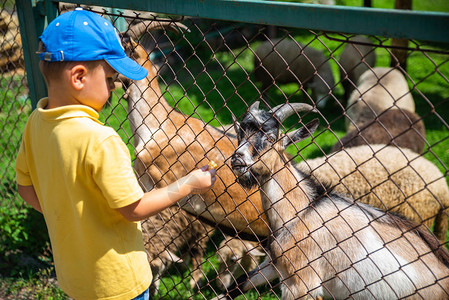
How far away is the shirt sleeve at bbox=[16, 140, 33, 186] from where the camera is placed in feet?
6.97

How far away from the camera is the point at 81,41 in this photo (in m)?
1.77

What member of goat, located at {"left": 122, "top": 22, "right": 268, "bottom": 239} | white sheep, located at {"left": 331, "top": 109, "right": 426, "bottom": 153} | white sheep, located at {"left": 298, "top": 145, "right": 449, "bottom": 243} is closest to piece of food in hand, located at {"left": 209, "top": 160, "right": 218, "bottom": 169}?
goat, located at {"left": 122, "top": 22, "right": 268, "bottom": 239}

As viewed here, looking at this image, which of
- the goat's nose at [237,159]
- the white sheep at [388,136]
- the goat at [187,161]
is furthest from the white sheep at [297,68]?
the goat's nose at [237,159]

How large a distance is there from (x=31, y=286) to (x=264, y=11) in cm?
306

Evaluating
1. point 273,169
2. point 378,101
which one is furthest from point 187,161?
point 378,101

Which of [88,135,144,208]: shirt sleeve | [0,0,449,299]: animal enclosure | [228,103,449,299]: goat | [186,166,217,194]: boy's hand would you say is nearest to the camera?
[88,135,144,208]: shirt sleeve

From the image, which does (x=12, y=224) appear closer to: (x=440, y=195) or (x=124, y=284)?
(x=124, y=284)

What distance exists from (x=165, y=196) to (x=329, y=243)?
61.0 inches

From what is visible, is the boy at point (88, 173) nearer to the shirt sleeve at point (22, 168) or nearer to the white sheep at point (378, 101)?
the shirt sleeve at point (22, 168)

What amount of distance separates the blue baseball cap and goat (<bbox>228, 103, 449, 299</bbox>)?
1.21 m

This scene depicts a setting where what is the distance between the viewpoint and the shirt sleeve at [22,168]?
2125mm

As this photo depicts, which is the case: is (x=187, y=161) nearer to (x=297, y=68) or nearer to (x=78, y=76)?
(x=78, y=76)

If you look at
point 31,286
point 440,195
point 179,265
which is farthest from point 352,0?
point 31,286

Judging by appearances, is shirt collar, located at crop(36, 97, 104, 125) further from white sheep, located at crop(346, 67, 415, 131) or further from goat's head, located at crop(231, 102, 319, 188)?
white sheep, located at crop(346, 67, 415, 131)
